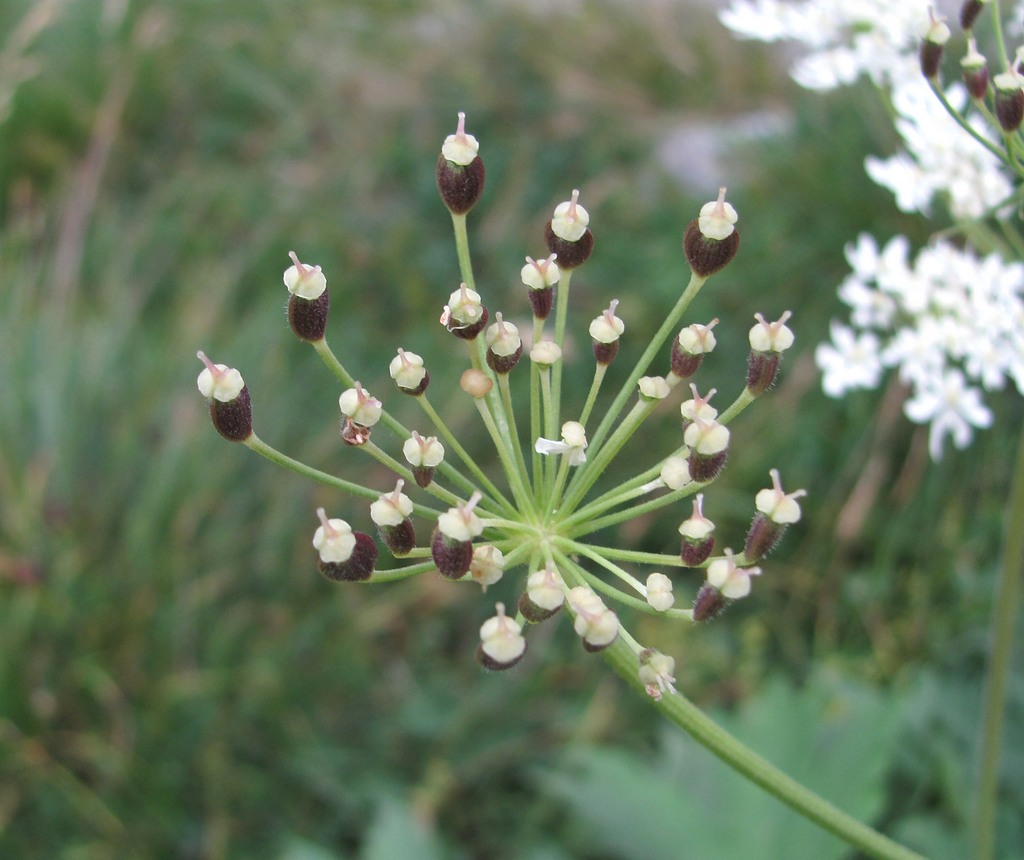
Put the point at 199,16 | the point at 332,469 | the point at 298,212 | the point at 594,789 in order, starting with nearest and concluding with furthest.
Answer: the point at 594,789 < the point at 332,469 < the point at 298,212 < the point at 199,16

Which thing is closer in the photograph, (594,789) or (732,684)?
(594,789)

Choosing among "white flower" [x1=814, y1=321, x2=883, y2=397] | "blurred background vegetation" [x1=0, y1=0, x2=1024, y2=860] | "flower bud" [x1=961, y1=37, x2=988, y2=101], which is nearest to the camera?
"flower bud" [x1=961, y1=37, x2=988, y2=101]

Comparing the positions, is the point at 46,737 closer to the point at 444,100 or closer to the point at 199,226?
the point at 199,226

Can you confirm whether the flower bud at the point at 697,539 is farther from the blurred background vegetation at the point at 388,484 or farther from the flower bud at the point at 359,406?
the blurred background vegetation at the point at 388,484

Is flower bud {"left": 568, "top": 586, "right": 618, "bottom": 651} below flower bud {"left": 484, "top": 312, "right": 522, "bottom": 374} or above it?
below

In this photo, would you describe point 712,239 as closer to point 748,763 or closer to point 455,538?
point 455,538

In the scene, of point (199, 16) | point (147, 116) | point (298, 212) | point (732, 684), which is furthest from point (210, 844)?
point (199, 16)

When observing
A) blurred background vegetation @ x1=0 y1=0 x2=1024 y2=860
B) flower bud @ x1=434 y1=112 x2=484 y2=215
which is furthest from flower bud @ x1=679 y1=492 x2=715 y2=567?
blurred background vegetation @ x1=0 y1=0 x2=1024 y2=860

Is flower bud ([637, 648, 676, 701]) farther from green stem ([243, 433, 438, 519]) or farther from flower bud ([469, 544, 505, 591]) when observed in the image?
green stem ([243, 433, 438, 519])
